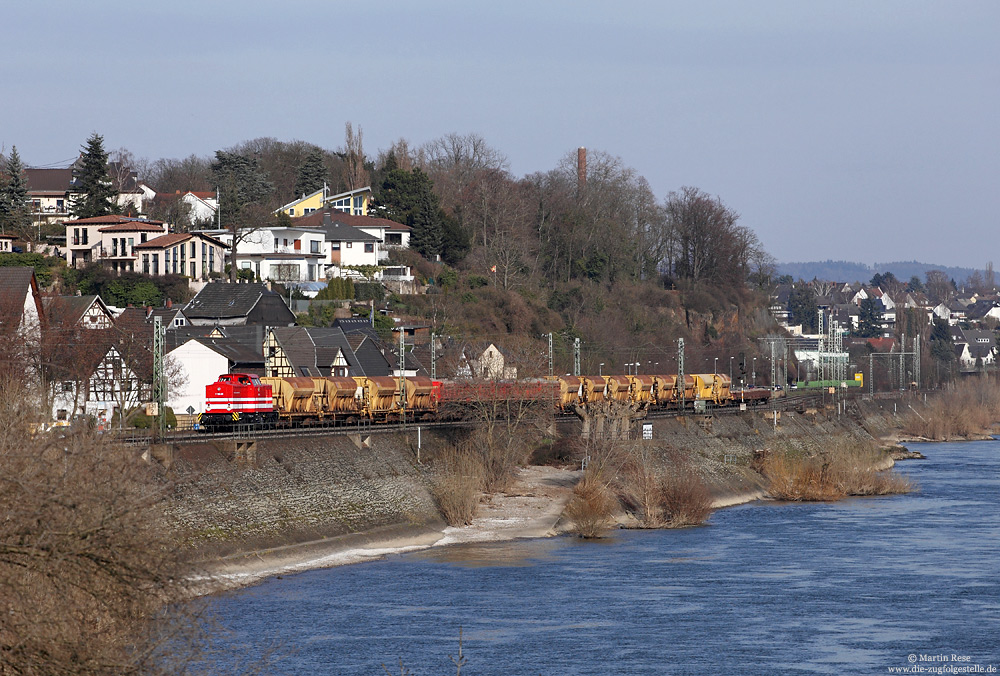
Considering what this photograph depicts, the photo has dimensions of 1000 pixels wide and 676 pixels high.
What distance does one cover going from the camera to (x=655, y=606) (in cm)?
4103

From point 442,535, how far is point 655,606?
16330 mm

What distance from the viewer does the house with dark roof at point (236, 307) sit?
9125cm

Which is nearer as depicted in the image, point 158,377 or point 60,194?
point 158,377

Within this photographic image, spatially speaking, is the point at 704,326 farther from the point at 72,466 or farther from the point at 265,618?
the point at 72,466

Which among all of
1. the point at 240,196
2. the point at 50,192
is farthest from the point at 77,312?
the point at 50,192

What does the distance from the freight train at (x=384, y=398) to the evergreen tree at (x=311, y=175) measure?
234 feet

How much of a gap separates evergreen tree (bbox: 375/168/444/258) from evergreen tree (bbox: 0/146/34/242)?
125 ft

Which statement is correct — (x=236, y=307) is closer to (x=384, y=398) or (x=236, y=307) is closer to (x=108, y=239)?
(x=108, y=239)

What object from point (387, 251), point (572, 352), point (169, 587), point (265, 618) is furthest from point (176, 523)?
point (387, 251)

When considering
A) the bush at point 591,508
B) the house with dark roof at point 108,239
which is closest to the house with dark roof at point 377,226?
the house with dark roof at point 108,239

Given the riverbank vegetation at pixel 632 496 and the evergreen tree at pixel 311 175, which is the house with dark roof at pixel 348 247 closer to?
the evergreen tree at pixel 311 175

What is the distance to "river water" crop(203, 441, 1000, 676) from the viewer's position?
3434 cm

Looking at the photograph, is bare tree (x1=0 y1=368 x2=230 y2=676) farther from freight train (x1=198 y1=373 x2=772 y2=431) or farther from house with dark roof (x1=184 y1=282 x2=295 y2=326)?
house with dark roof (x1=184 y1=282 x2=295 y2=326)

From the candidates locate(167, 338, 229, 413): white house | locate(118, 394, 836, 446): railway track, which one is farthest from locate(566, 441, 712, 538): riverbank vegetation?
locate(167, 338, 229, 413): white house
